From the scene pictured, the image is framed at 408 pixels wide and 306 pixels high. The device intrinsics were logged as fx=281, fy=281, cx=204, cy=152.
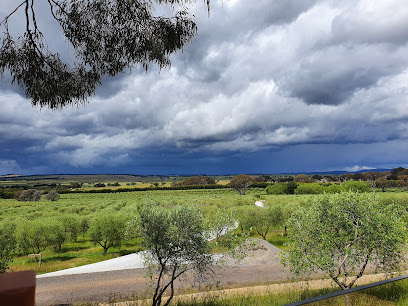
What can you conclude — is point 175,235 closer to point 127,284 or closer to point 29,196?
point 127,284

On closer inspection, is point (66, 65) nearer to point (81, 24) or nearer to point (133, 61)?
point (81, 24)

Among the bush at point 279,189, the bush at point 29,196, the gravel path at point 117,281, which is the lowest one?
the gravel path at point 117,281

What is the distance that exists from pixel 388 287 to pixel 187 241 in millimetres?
6459

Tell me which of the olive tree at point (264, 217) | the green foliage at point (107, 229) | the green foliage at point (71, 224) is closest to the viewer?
the green foliage at point (107, 229)

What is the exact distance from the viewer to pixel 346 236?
9.27 meters

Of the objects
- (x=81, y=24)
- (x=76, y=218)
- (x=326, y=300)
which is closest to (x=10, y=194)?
(x=76, y=218)

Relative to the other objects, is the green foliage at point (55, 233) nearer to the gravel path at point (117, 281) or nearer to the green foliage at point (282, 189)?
the gravel path at point (117, 281)

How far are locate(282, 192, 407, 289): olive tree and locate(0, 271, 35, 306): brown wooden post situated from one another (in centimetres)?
871

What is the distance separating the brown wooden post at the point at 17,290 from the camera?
1488 mm

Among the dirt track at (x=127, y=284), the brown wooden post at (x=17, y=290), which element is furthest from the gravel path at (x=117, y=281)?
the brown wooden post at (x=17, y=290)

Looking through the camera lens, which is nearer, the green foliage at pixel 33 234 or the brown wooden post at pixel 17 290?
the brown wooden post at pixel 17 290

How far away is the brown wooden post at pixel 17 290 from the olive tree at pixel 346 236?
8.71 m

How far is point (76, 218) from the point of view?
1056 inches

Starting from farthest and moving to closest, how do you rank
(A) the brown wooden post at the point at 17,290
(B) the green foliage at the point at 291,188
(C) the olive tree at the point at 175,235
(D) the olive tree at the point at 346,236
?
1. (B) the green foliage at the point at 291,188
2. (C) the olive tree at the point at 175,235
3. (D) the olive tree at the point at 346,236
4. (A) the brown wooden post at the point at 17,290
